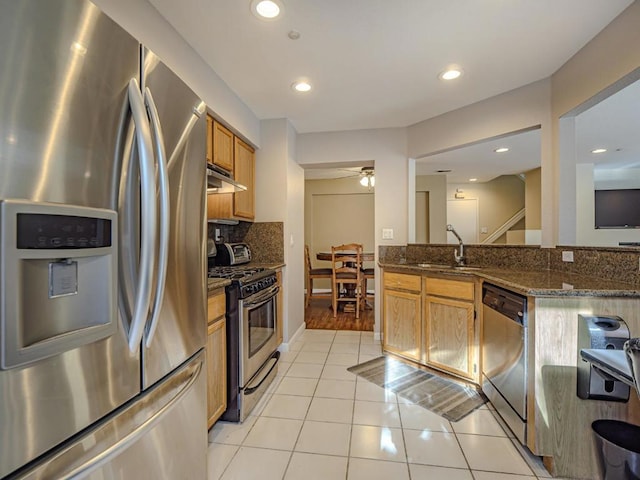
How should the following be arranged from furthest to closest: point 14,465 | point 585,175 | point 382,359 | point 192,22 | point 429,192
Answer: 1. point 429,192
2. point 585,175
3. point 382,359
4. point 192,22
5. point 14,465

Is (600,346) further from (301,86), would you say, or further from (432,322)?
(301,86)

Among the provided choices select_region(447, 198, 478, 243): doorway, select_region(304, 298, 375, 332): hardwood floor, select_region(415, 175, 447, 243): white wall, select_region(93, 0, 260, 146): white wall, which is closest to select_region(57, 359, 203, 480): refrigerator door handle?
select_region(93, 0, 260, 146): white wall

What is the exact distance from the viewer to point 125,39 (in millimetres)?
836

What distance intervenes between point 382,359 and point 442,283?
979 mm

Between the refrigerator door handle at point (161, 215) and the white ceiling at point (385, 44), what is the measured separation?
1155 mm

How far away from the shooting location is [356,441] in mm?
1735

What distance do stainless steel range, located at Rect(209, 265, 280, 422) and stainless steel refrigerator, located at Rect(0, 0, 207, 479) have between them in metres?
0.86

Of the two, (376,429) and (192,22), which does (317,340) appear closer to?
(376,429)

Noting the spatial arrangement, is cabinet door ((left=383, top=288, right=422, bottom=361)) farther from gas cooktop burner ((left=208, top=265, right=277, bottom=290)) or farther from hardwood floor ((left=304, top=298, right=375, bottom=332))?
gas cooktop burner ((left=208, top=265, right=277, bottom=290))

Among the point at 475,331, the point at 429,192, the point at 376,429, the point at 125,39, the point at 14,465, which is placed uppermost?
the point at 429,192

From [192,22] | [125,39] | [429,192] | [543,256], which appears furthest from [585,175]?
[125,39]

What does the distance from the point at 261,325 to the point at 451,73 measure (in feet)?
7.93

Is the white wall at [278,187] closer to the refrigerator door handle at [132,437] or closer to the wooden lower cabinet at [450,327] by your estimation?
the wooden lower cabinet at [450,327]

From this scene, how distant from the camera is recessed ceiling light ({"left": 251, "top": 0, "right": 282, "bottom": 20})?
1.62 m
